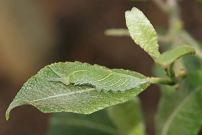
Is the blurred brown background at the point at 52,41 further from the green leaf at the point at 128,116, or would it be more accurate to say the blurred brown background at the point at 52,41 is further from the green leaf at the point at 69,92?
the green leaf at the point at 69,92

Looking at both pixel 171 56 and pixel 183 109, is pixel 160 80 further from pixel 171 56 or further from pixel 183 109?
pixel 183 109

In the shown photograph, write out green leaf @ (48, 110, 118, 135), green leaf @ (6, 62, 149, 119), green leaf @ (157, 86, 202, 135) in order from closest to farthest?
green leaf @ (6, 62, 149, 119) < green leaf @ (157, 86, 202, 135) < green leaf @ (48, 110, 118, 135)

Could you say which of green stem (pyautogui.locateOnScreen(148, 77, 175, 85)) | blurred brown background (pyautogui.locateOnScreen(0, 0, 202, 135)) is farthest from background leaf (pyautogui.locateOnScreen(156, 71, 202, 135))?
blurred brown background (pyautogui.locateOnScreen(0, 0, 202, 135))

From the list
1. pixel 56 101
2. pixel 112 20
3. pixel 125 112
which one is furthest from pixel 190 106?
pixel 112 20

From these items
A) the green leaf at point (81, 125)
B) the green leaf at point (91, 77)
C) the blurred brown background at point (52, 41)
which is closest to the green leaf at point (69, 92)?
the green leaf at point (91, 77)

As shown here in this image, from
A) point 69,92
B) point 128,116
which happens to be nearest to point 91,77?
point 69,92

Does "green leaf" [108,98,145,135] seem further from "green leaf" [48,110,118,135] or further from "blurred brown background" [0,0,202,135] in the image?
"blurred brown background" [0,0,202,135]

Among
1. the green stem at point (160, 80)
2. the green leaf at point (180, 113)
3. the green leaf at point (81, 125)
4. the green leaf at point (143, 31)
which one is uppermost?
the green leaf at point (143, 31)
